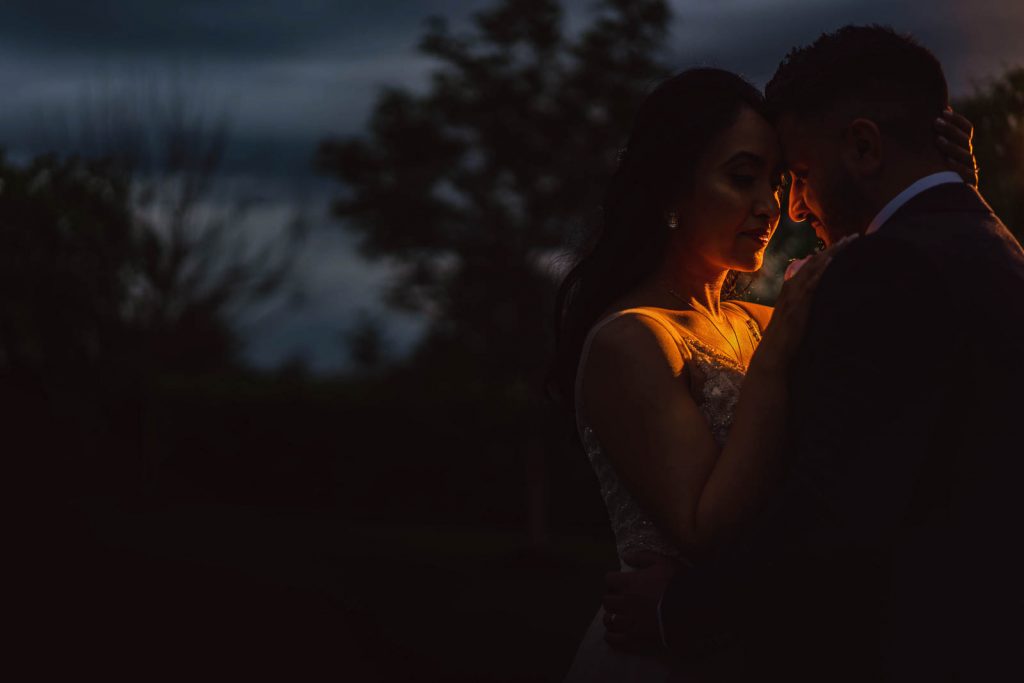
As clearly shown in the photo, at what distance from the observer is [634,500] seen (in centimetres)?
332

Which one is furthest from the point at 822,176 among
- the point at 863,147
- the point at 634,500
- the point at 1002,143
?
the point at 1002,143

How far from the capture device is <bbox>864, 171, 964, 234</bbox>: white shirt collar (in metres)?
2.84

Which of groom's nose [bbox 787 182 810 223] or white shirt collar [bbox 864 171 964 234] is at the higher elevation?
white shirt collar [bbox 864 171 964 234]

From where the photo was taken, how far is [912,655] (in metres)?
2.60

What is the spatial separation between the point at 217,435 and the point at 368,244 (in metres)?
7.26

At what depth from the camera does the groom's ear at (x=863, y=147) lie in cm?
290

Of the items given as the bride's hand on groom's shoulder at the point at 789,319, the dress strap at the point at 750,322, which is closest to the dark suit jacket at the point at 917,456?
the bride's hand on groom's shoulder at the point at 789,319

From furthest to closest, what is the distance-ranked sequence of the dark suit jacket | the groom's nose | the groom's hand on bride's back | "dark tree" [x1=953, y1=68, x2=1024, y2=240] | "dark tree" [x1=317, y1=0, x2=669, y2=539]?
"dark tree" [x1=317, y1=0, x2=669, y2=539], "dark tree" [x1=953, y1=68, x2=1024, y2=240], the groom's nose, the groom's hand on bride's back, the dark suit jacket

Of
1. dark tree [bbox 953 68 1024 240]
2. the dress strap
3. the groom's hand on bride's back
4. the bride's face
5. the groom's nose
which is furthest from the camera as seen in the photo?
dark tree [bbox 953 68 1024 240]

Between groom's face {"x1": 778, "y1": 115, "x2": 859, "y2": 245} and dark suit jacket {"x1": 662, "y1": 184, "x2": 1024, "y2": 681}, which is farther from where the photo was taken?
groom's face {"x1": 778, "y1": 115, "x2": 859, "y2": 245}

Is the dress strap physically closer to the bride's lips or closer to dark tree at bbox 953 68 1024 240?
the bride's lips

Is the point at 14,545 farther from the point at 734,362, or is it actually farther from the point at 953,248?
the point at 953,248

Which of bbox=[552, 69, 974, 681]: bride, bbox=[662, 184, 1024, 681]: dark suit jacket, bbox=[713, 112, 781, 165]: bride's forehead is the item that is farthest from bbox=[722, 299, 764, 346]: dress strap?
bbox=[662, 184, 1024, 681]: dark suit jacket

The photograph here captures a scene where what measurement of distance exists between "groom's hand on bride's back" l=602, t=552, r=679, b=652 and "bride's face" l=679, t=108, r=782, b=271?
3.07ft
